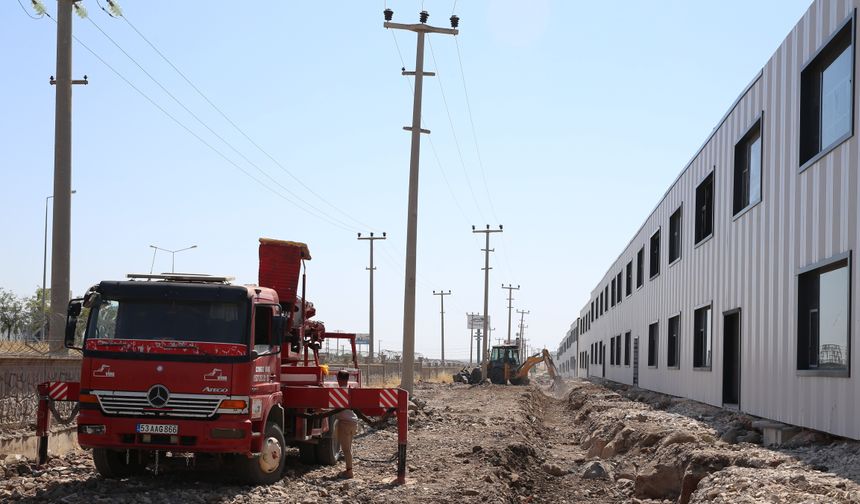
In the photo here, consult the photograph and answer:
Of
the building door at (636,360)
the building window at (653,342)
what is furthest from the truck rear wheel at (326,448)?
the building door at (636,360)

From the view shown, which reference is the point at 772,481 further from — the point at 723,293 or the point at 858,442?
the point at 723,293

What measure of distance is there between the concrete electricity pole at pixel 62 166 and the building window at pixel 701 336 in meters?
14.1

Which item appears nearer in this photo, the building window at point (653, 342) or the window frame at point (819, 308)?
the window frame at point (819, 308)

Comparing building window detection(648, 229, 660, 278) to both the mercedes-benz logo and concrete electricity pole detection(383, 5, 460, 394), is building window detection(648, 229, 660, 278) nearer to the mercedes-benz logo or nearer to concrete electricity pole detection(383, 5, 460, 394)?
concrete electricity pole detection(383, 5, 460, 394)

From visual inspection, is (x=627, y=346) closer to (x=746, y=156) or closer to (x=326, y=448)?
(x=746, y=156)

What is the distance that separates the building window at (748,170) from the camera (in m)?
16.8

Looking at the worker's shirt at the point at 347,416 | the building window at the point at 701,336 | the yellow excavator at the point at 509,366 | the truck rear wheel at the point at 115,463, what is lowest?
the yellow excavator at the point at 509,366

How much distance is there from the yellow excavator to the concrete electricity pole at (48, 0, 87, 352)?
37095 mm

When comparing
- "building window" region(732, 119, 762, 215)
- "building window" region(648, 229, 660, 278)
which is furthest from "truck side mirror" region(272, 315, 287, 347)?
"building window" region(648, 229, 660, 278)

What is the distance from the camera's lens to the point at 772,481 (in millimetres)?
9500

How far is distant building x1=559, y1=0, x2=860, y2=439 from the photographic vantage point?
11.8 metres

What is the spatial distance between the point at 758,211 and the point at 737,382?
447 centimetres

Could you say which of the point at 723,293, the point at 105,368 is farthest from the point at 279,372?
the point at 723,293

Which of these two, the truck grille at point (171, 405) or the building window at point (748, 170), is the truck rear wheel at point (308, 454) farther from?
the building window at point (748, 170)
